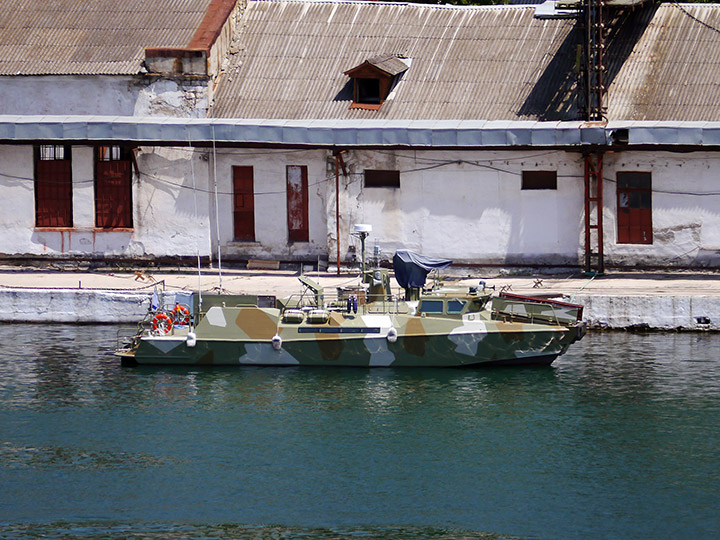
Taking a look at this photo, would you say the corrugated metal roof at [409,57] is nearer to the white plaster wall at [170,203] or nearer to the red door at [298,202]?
the red door at [298,202]

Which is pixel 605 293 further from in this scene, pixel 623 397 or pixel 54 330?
pixel 54 330

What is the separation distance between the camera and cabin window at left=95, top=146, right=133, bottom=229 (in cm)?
4444

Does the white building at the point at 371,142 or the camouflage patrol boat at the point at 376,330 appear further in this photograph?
the white building at the point at 371,142

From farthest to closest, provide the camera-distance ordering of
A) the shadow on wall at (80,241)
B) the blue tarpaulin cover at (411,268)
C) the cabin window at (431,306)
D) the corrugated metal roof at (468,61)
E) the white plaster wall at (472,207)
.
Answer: the shadow on wall at (80,241), the corrugated metal roof at (468,61), the white plaster wall at (472,207), the blue tarpaulin cover at (411,268), the cabin window at (431,306)

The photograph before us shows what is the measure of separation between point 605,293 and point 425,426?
38.5 ft

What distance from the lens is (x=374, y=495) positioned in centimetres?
2427

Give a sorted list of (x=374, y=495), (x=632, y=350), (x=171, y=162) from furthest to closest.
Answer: (x=171, y=162), (x=632, y=350), (x=374, y=495)

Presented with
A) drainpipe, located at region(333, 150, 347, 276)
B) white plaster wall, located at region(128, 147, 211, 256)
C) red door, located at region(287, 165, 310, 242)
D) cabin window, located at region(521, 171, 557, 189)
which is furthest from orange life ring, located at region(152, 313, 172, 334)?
cabin window, located at region(521, 171, 557, 189)

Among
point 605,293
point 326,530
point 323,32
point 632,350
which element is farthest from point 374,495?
point 323,32

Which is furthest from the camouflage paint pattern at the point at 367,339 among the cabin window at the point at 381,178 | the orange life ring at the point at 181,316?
the cabin window at the point at 381,178

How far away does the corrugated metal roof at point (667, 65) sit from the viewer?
42.4 metres

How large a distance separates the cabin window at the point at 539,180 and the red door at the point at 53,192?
16.0 m

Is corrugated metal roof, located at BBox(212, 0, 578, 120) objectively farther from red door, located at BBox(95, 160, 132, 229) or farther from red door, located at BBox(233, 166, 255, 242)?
red door, located at BBox(95, 160, 132, 229)

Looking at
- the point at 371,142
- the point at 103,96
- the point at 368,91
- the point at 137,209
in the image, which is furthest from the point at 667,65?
the point at 103,96
